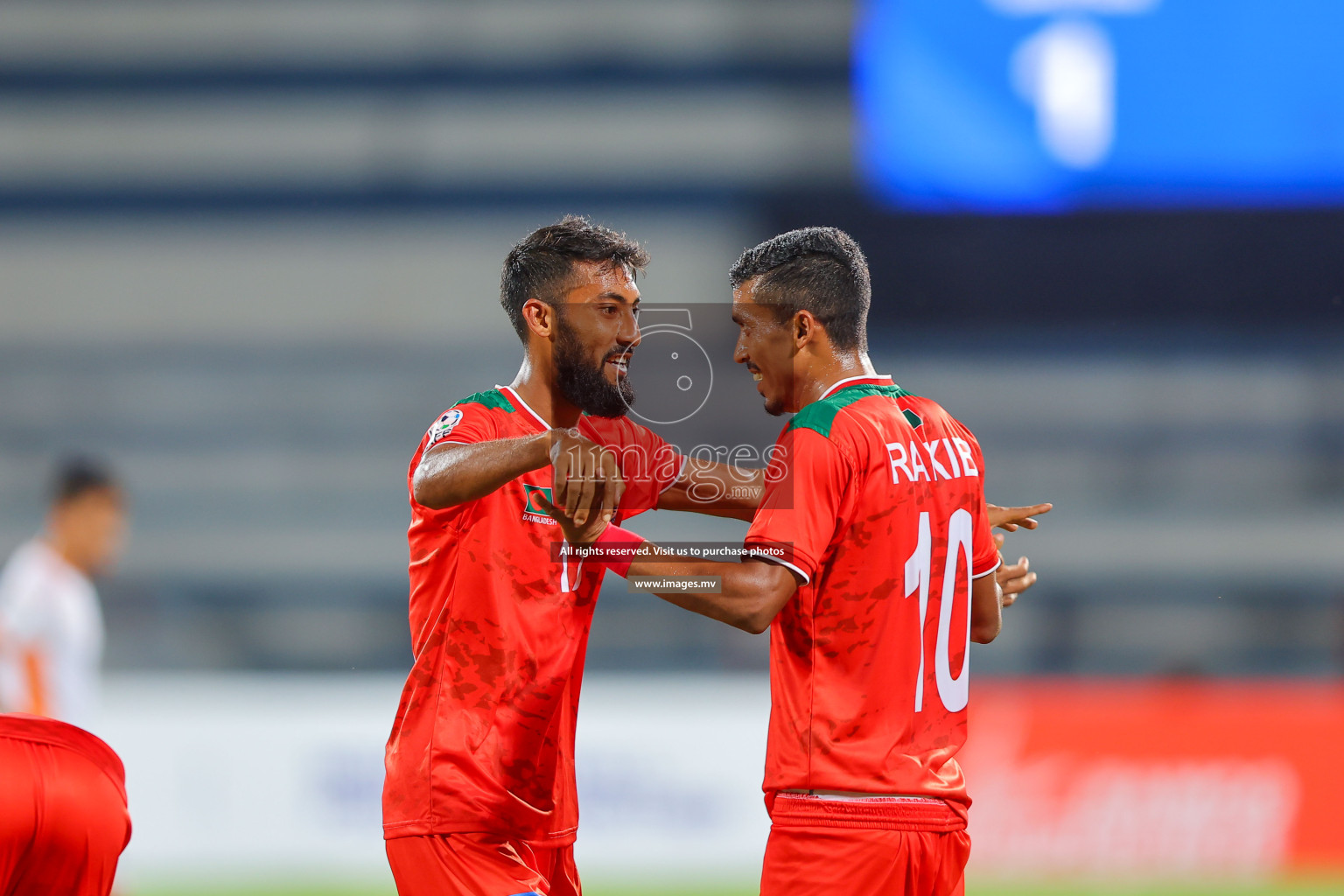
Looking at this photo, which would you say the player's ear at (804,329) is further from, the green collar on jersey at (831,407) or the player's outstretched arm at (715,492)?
the player's outstretched arm at (715,492)

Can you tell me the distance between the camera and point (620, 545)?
3068 mm

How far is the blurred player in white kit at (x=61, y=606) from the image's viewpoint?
621 cm

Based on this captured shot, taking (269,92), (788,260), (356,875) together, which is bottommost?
(356,875)

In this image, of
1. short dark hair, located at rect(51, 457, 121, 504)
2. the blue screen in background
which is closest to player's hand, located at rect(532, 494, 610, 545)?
short dark hair, located at rect(51, 457, 121, 504)

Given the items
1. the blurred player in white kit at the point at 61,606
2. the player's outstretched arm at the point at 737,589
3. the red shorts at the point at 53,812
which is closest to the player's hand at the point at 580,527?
the player's outstretched arm at the point at 737,589

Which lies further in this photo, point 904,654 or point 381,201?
point 381,201

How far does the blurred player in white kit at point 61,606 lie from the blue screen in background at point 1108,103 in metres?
11.6

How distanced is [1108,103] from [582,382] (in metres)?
14.0

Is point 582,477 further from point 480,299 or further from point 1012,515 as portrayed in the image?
point 480,299

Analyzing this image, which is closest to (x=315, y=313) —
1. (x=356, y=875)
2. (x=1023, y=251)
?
(x=1023, y=251)

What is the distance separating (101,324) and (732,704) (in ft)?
42.9

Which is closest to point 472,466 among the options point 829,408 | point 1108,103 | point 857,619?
point 829,408

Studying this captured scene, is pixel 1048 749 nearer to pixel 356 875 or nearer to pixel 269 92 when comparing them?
pixel 356 875

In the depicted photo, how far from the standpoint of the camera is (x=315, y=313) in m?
18.2
